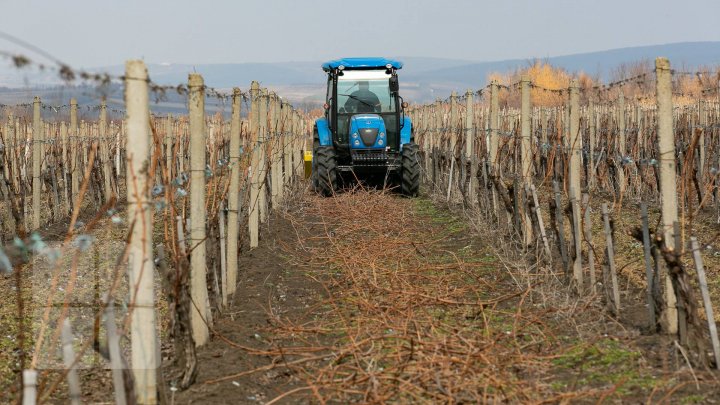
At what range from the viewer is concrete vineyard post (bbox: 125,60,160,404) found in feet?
12.8

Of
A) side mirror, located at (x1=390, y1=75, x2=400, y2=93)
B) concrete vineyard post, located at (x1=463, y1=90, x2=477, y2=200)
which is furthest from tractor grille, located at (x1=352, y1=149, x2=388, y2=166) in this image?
concrete vineyard post, located at (x1=463, y1=90, x2=477, y2=200)

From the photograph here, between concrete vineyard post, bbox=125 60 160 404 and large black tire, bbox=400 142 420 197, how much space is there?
11.5 m

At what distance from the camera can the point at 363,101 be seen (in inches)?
631

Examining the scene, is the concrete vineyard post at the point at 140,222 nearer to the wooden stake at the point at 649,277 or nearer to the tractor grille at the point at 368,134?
the wooden stake at the point at 649,277

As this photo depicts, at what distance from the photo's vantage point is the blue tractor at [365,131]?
15.5 metres

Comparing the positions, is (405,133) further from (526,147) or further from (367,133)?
(526,147)

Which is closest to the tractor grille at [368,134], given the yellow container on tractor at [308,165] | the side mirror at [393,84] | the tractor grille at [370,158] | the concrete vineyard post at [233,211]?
the tractor grille at [370,158]

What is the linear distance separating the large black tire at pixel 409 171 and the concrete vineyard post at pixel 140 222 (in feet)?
37.6

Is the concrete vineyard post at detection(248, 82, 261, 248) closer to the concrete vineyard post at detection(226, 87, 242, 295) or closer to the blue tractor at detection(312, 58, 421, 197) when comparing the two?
the concrete vineyard post at detection(226, 87, 242, 295)

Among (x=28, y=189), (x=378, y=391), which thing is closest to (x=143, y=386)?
(x=378, y=391)

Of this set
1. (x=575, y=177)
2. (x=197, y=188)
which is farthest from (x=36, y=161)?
(x=197, y=188)

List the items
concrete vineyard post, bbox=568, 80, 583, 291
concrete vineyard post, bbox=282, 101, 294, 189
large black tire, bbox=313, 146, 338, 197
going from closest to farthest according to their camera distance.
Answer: concrete vineyard post, bbox=568, 80, 583, 291
concrete vineyard post, bbox=282, 101, 294, 189
large black tire, bbox=313, 146, 338, 197

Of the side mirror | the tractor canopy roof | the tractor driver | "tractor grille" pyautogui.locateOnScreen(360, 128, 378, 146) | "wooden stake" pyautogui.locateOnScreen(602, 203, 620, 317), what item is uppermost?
the tractor canopy roof

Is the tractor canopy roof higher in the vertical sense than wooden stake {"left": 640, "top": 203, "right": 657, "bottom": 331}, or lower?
higher
